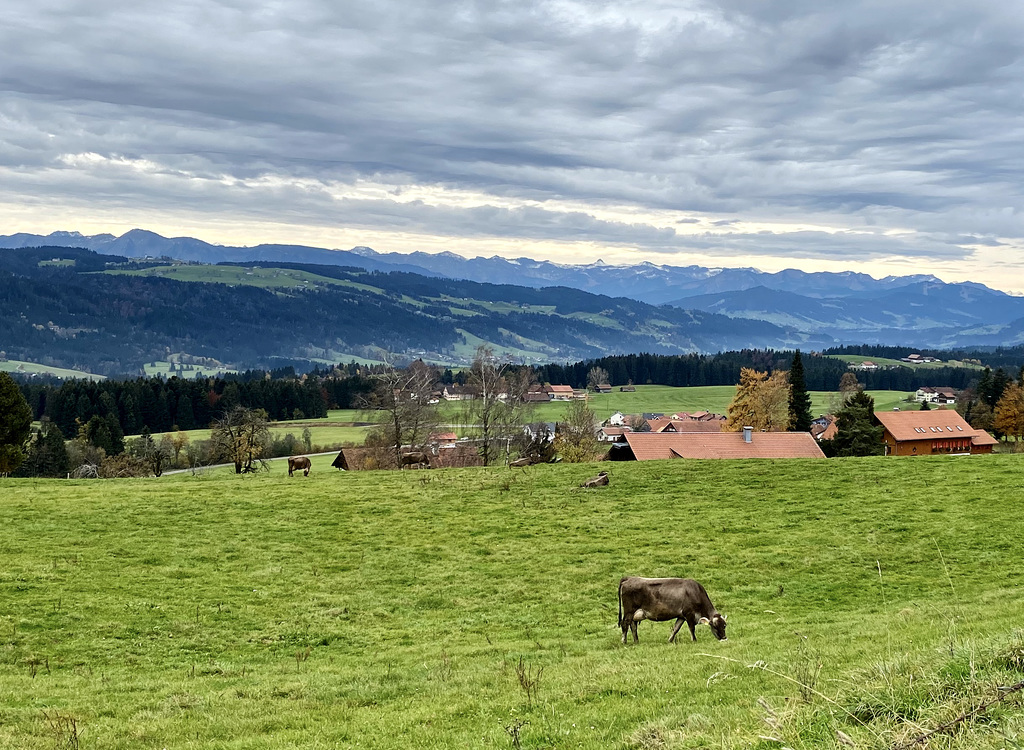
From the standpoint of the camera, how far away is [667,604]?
17.1 meters

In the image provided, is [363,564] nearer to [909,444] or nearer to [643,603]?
[643,603]

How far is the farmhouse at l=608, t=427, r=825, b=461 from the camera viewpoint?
61219 millimetres

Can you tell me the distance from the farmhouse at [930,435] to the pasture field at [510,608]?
5779 cm

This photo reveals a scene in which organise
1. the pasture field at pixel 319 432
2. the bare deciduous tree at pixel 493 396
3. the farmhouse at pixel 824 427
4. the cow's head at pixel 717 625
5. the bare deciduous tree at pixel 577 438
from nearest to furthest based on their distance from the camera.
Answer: the cow's head at pixel 717 625
the bare deciduous tree at pixel 493 396
the bare deciduous tree at pixel 577 438
the farmhouse at pixel 824 427
the pasture field at pixel 319 432

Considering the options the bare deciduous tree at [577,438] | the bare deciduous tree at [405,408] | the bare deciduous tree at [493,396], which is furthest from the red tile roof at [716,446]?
the bare deciduous tree at [405,408]

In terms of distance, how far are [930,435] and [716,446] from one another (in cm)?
4635

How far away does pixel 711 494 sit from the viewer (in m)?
35.0

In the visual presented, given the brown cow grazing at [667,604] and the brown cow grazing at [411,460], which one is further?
the brown cow grazing at [411,460]

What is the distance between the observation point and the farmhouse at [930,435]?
92.0 metres

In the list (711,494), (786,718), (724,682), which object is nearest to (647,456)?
(711,494)

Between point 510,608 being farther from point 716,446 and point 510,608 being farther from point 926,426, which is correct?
point 926,426

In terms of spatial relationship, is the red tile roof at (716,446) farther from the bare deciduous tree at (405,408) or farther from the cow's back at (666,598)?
the cow's back at (666,598)

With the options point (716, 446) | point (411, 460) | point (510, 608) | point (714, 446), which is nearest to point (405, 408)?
point (411, 460)

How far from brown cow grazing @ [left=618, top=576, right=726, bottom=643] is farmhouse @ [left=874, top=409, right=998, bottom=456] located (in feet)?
280
